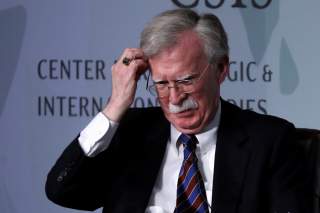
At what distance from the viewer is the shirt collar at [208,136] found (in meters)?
2.51

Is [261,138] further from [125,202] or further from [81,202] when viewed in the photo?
[81,202]

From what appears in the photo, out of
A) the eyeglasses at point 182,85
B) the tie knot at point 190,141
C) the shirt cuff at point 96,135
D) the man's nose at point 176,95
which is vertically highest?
the eyeglasses at point 182,85

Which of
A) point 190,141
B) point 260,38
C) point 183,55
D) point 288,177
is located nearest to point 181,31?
point 183,55

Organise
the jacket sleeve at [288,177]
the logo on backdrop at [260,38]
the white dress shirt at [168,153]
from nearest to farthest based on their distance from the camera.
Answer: the jacket sleeve at [288,177] → the white dress shirt at [168,153] → the logo on backdrop at [260,38]

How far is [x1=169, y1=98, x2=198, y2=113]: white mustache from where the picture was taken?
2.39 meters

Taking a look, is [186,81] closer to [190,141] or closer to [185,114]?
[185,114]

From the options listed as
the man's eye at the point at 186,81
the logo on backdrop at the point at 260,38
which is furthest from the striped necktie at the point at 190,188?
the logo on backdrop at the point at 260,38

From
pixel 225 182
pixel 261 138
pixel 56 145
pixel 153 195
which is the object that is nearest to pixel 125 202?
pixel 153 195

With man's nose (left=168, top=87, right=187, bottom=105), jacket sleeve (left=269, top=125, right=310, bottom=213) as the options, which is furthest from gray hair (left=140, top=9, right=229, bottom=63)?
jacket sleeve (left=269, top=125, right=310, bottom=213)

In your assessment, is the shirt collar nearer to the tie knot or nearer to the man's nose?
the tie knot

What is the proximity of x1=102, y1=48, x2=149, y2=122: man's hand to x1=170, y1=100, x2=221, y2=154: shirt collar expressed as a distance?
8.3 inches

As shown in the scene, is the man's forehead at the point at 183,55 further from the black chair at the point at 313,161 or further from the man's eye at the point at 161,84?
the black chair at the point at 313,161

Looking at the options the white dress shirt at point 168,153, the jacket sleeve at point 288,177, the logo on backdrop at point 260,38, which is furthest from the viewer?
the logo on backdrop at point 260,38

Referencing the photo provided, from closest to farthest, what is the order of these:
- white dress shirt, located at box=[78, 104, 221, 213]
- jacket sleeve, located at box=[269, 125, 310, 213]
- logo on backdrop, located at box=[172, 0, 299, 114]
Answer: jacket sleeve, located at box=[269, 125, 310, 213]
white dress shirt, located at box=[78, 104, 221, 213]
logo on backdrop, located at box=[172, 0, 299, 114]
